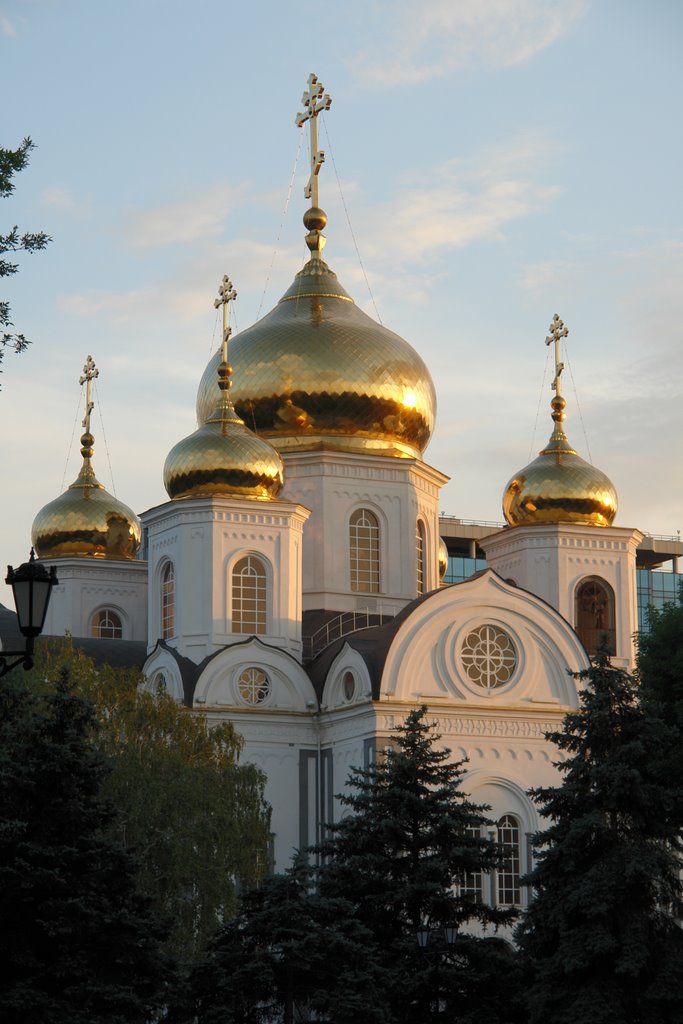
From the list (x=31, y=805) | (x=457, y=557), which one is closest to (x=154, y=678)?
(x=31, y=805)

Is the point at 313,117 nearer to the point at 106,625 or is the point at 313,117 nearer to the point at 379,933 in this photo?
the point at 106,625

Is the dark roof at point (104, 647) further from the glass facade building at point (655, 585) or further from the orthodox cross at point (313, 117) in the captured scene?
the glass facade building at point (655, 585)

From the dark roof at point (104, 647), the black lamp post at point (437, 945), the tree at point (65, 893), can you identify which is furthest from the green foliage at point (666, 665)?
the dark roof at point (104, 647)

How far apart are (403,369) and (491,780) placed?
8.20m

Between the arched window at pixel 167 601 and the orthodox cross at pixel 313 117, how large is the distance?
8.55m

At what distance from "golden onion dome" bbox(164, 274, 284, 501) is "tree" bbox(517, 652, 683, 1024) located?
1150cm

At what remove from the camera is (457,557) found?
7150 cm

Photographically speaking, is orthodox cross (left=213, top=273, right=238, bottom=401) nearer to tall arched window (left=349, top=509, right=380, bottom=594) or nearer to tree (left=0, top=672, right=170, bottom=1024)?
tall arched window (left=349, top=509, right=380, bottom=594)

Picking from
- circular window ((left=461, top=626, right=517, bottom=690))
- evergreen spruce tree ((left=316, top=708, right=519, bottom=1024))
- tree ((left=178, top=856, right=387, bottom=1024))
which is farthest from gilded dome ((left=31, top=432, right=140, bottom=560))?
tree ((left=178, top=856, right=387, bottom=1024))

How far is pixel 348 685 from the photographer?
29578 mm

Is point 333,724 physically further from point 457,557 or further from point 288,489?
point 457,557

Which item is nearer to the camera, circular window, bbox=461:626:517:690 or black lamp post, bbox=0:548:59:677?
black lamp post, bbox=0:548:59:677

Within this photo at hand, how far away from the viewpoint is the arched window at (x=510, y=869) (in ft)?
94.1

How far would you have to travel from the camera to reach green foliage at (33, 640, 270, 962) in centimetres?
2319
